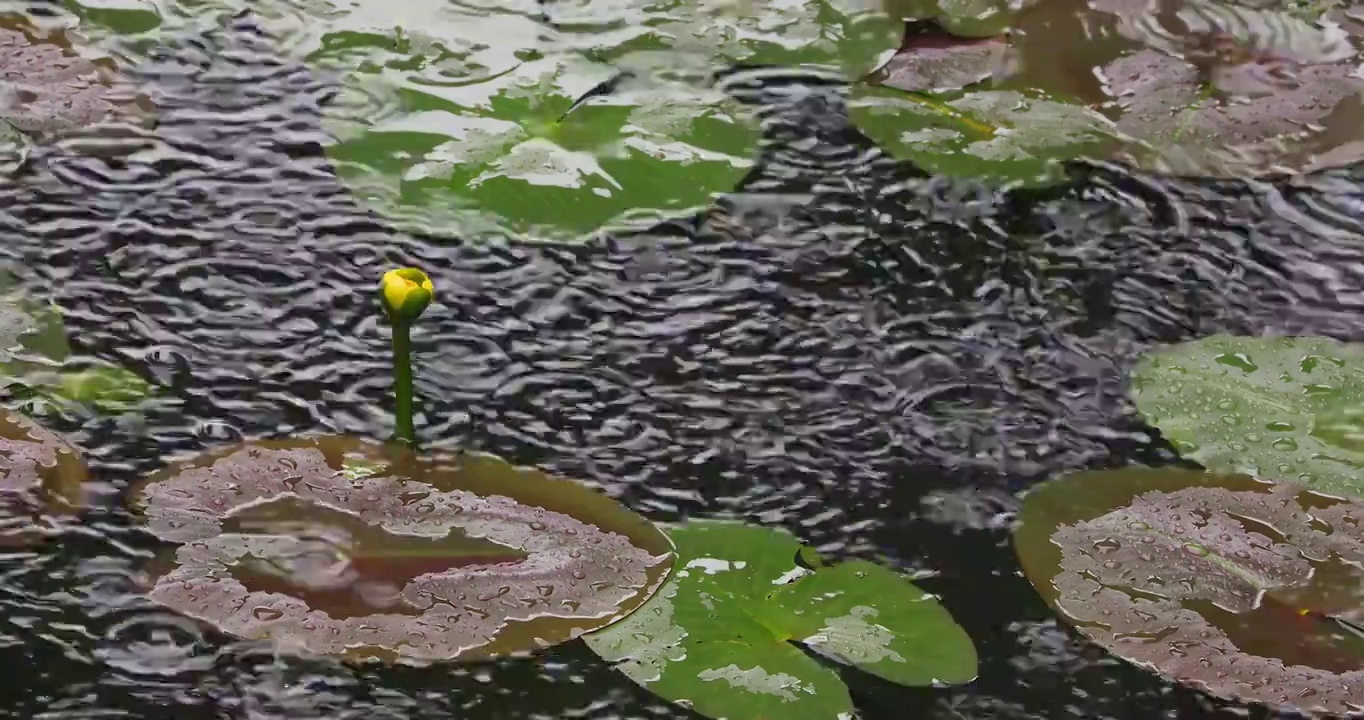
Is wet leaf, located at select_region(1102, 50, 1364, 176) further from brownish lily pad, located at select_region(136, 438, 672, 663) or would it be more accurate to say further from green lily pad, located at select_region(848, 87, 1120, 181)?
brownish lily pad, located at select_region(136, 438, 672, 663)

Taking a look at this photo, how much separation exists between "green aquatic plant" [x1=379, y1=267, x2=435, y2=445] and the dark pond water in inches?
1.8

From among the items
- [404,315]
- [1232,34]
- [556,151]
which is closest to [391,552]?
[404,315]

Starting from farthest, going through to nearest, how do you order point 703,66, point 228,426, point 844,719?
1. point 703,66
2. point 228,426
3. point 844,719

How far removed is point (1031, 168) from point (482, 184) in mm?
511

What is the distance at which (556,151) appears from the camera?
4.20 feet

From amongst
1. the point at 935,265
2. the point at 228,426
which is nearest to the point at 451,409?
the point at 228,426

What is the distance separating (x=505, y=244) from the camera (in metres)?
1.19

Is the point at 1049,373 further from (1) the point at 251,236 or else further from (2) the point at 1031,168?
(1) the point at 251,236

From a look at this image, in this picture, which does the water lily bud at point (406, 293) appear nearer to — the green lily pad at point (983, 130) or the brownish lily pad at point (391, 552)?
the brownish lily pad at point (391, 552)

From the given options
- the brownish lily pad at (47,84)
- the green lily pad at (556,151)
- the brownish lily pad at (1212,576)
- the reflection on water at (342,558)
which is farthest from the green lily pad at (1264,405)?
the brownish lily pad at (47,84)

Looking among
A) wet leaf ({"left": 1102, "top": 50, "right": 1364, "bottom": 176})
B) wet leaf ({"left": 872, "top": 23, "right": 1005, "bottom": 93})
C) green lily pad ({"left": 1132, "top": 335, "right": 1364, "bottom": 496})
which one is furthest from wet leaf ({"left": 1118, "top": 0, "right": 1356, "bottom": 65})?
green lily pad ({"left": 1132, "top": 335, "right": 1364, "bottom": 496})

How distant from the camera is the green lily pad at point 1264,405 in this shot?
1.04 metres

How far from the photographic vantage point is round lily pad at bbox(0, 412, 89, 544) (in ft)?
2.96

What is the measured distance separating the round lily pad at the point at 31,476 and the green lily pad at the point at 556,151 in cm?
37
